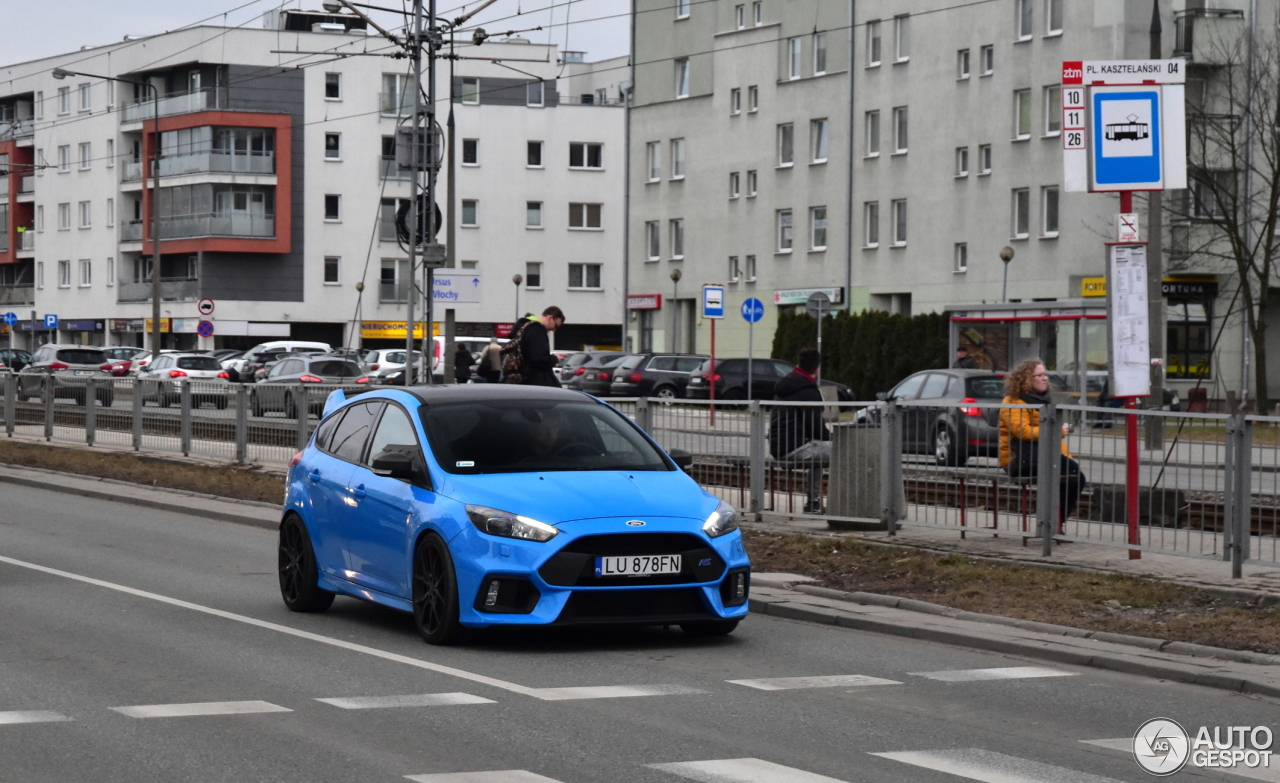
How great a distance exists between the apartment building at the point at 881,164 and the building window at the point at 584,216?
20612mm

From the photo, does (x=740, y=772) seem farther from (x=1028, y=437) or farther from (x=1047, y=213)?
(x=1047, y=213)

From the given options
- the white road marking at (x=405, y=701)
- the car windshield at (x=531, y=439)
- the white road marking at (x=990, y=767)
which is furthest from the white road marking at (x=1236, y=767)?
the car windshield at (x=531, y=439)

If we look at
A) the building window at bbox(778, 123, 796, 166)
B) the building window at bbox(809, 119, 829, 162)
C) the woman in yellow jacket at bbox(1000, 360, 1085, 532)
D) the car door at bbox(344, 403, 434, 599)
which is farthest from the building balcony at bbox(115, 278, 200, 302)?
the car door at bbox(344, 403, 434, 599)

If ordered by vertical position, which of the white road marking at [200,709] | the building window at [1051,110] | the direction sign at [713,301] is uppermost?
the building window at [1051,110]

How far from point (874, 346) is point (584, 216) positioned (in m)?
40.0

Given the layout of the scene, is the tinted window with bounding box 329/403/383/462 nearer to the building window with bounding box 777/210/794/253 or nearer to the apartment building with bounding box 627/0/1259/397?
the apartment building with bounding box 627/0/1259/397

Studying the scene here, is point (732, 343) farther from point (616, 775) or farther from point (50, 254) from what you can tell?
point (616, 775)

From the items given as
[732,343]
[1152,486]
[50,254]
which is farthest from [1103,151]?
[50,254]

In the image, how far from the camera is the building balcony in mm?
83688

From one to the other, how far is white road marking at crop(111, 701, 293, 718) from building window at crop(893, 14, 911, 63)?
52.1 meters

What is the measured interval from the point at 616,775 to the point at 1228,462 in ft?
22.5

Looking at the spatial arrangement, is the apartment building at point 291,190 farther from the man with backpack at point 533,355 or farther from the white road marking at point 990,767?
the white road marking at point 990,767

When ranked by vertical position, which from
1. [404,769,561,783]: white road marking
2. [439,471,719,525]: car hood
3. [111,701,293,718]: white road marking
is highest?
[439,471,719,525]: car hood

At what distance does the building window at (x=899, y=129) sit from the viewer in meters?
58.4
